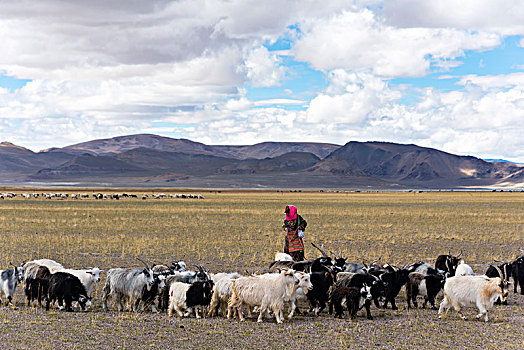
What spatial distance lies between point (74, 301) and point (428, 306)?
743 centimetres

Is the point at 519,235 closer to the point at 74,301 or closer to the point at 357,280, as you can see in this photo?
the point at 357,280

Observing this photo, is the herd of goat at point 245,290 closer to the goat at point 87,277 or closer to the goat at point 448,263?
the goat at point 87,277

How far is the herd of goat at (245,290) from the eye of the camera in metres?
10.1

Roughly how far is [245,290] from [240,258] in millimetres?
8219

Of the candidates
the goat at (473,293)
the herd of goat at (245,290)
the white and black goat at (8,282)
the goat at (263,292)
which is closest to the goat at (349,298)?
the herd of goat at (245,290)

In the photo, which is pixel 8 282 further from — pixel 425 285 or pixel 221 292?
pixel 425 285

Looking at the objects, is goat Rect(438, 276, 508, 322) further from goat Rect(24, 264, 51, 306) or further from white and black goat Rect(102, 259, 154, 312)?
goat Rect(24, 264, 51, 306)

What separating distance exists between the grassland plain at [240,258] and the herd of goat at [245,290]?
0.31 metres

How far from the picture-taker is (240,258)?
18.2 metres

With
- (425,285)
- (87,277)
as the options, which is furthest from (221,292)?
(425,285)

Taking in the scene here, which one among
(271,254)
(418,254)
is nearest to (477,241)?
(418,254)

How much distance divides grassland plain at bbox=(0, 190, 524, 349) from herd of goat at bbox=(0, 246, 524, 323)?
0.31 meters

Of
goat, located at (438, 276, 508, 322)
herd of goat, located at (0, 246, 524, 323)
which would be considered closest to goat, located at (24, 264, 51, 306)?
herd of goat, located at (0, 246, 524, 323)

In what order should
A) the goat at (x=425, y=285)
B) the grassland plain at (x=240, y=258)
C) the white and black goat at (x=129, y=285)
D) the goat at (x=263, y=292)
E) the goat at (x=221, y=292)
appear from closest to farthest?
the grassland plain at (x=240, y=258), the goat at (x=263, y=292), the goat at (x=221, y=292), the white and black goat at (x=129, y=285), the goat at (x=425, y=285)
